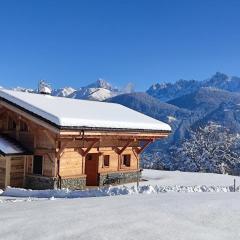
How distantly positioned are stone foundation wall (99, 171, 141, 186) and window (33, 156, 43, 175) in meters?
3.77

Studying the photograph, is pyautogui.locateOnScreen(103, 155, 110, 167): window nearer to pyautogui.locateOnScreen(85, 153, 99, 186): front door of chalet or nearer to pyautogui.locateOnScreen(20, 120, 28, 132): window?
pyautogui.locateOnScreen(85, 153, 99, 186): front door of chalet

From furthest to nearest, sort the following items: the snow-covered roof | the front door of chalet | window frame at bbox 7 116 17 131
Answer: the front door of chalet < window frame at bbox 7 116 17 131 < the snow-covered roof

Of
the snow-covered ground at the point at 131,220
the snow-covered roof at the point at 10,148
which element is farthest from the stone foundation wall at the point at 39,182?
the snow-covered ground at the point at 131,220

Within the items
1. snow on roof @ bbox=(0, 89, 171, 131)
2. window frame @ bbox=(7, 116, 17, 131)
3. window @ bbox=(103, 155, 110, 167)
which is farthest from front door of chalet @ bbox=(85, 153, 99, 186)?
window frame @ bbox=(7, 116, 17, 131)

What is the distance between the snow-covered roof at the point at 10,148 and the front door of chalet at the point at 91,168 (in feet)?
13.2

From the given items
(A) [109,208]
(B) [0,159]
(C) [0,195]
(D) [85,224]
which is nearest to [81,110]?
(B) [0,159]

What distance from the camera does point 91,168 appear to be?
26.1m

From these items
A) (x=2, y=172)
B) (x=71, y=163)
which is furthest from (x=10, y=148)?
(x=71, y=163)

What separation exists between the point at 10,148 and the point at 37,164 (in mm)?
1668

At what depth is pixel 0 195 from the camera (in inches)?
816

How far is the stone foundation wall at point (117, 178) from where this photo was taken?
25984mm

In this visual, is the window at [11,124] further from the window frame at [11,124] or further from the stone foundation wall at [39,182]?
the stone foundation wall at [39,182]

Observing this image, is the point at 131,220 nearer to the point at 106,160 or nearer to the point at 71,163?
the point at 71,163

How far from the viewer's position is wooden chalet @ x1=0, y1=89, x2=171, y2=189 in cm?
2261
